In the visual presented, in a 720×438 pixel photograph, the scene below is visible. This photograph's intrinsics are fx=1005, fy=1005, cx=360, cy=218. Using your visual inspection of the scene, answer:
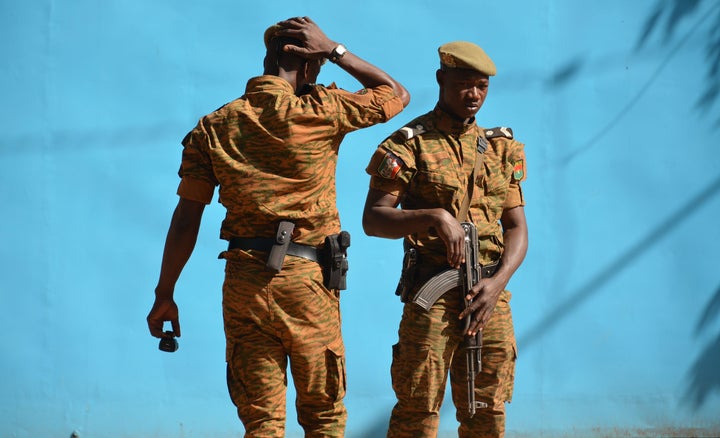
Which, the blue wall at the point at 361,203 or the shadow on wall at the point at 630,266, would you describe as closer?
the blue wall at the point at 361,203

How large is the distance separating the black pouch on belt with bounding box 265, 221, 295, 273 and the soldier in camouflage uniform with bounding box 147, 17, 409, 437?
1.3 inches

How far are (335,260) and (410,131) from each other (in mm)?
681

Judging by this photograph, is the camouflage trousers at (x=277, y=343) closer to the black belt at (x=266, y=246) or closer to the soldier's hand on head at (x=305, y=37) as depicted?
the black belt at (x=266, y=246)

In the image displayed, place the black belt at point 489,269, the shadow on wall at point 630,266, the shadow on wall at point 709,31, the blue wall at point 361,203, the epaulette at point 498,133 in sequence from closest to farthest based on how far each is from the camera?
the black belt at point 489,269 < the epaulette at point 498,133 < the blue wall at point 361,203 < the shadow on wall at point 630,266 < the shadow on wall at point 709,31

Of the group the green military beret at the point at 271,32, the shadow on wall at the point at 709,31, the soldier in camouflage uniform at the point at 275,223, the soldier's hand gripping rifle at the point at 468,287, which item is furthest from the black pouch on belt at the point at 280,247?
the shadow on wall at the point at 709,31

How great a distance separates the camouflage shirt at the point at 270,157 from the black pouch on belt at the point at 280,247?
0.04m

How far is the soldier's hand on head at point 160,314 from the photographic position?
3811mm

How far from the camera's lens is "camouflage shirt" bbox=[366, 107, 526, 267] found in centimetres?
404

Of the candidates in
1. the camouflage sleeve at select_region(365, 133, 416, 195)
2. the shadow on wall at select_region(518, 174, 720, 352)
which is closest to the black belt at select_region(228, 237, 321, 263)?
the camouflage sleeve at select_region(365, 133, 416, 195)

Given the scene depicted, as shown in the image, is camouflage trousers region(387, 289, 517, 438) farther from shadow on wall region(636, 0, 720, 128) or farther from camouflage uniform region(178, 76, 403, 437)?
shadow on wall region(636, 0, 720, 128)

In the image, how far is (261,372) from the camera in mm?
3666

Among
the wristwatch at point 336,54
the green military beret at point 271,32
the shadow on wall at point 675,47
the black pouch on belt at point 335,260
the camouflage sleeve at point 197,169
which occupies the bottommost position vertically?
the black pouch on belt at point 335,260

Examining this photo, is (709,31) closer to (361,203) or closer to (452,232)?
(361,203)

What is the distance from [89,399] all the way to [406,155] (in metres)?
2.45
